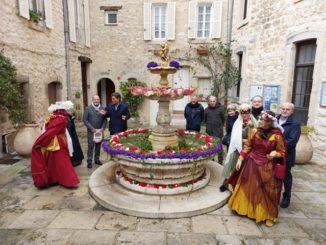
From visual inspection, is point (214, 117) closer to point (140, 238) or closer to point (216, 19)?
point (140, 238)

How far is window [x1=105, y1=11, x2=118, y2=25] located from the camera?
10960 millimetres

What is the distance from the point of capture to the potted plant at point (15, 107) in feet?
18.2

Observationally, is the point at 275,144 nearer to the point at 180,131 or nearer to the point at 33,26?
the point at 180,131

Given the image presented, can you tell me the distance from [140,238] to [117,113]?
3.02 m

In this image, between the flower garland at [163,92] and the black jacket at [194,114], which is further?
the black jacket at [194,114]

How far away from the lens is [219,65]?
1090 cm

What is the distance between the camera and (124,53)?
11.2 meters

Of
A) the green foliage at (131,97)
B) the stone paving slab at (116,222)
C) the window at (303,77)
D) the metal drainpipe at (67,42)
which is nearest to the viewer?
the stone paving slab at (116,222)

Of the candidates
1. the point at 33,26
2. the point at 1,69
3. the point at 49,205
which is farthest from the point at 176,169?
the point at 33,26

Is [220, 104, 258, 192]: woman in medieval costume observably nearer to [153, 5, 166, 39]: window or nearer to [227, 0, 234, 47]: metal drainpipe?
[227, 0, 234, 47]: metal drainpipe

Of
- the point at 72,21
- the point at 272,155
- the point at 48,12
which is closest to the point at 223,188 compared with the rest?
the point at 272,155

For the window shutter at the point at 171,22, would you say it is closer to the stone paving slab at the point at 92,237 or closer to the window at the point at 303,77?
the window at the point at 303,77

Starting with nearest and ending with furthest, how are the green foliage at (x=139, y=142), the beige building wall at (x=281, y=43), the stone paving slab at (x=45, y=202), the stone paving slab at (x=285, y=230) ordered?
the stone paving slab at (x=285, y=230) < the stone paving slab at (x=45, y=202) < the green foliage at (x=139, y=142) < the beige building wall at (x=281, y=43)

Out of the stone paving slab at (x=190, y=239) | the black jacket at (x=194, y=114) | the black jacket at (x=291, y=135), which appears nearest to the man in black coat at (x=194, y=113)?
the black jacket at (x=194, y=114)
